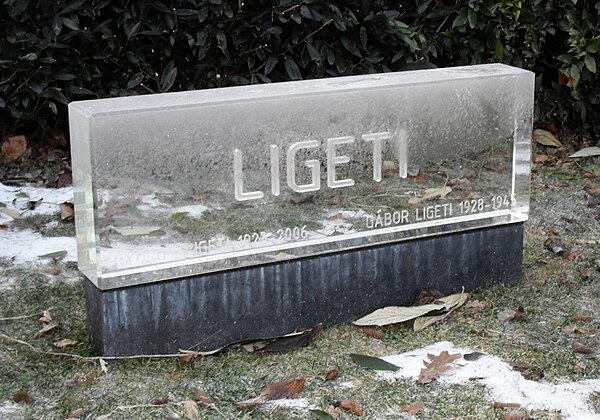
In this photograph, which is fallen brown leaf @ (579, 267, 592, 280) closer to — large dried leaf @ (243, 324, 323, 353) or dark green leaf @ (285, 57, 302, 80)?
large dried leaf @ (243, 324, 323, 353)

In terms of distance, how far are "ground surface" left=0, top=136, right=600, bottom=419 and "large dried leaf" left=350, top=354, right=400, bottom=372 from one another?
3 centimetres

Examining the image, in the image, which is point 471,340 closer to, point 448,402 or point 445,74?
point 448,402

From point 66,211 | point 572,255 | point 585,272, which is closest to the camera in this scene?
point 585,272

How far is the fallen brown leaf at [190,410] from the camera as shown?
10.7 feet

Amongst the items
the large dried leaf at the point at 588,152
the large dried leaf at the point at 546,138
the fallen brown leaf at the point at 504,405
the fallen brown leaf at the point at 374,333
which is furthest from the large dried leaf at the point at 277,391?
the large dried leaf at the point at 546,138

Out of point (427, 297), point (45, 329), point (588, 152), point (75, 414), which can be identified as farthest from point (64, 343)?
point (588, 152)

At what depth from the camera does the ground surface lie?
3.34 m

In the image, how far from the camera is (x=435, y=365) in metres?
3.56

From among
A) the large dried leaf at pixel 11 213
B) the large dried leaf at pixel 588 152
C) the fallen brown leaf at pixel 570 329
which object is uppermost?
the large dried leaf at pixel 588 152

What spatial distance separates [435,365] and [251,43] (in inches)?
103

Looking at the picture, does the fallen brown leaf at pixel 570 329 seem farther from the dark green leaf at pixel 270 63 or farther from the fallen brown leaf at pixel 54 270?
the dark green leaf at pixel 270 63

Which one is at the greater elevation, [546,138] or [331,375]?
[546,138]

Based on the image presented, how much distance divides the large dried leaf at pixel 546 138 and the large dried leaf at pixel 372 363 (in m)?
2.91

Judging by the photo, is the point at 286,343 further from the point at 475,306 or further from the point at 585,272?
the point at 585,272
